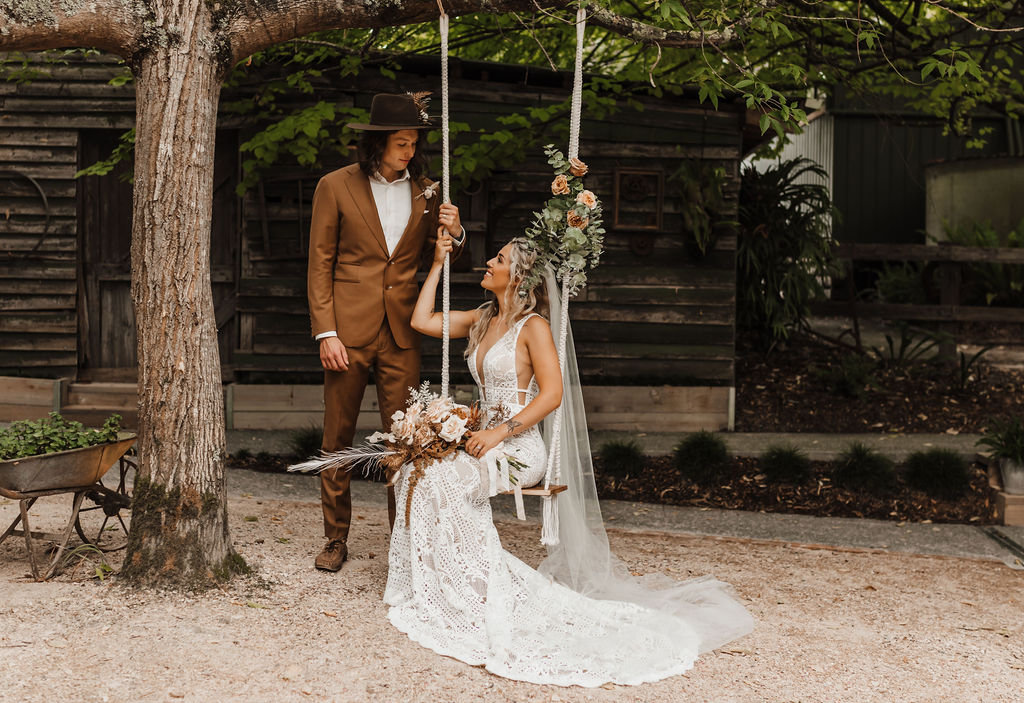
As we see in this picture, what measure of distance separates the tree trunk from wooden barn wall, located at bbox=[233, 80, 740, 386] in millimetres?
4315

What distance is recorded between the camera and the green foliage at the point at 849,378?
29.2 ft

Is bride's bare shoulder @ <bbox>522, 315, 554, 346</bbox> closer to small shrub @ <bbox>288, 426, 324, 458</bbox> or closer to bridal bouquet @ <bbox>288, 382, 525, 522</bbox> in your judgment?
bridal bouquet @ <bbox>288, 382, 525, 522</bbox>

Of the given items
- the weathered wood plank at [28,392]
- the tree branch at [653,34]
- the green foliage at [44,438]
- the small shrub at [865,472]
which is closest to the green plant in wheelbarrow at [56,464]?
the green foliage at [44,438]

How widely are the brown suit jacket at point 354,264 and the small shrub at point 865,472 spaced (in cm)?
366

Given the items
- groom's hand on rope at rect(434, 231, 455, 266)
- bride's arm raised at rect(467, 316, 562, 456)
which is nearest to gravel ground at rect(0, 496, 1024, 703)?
bride's arm raised at rect(467, 316, 562, 456)

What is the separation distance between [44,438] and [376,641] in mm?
1753

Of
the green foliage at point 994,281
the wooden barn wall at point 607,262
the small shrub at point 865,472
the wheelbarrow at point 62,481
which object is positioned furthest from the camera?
the green foliage at point 994,281

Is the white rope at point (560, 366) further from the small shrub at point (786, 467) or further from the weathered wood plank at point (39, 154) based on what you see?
the weathered wood plank at point (39, 154)

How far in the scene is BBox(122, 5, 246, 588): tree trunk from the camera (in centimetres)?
402

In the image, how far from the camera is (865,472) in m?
6.72

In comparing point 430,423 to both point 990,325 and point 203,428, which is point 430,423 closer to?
point 203,428

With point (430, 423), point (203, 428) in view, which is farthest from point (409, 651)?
point (203, 428)

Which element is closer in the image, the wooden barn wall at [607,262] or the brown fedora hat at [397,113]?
the brown fedora hat at [397,113]

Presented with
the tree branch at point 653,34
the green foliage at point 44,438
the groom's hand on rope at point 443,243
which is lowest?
the green foliage at point 44,438
